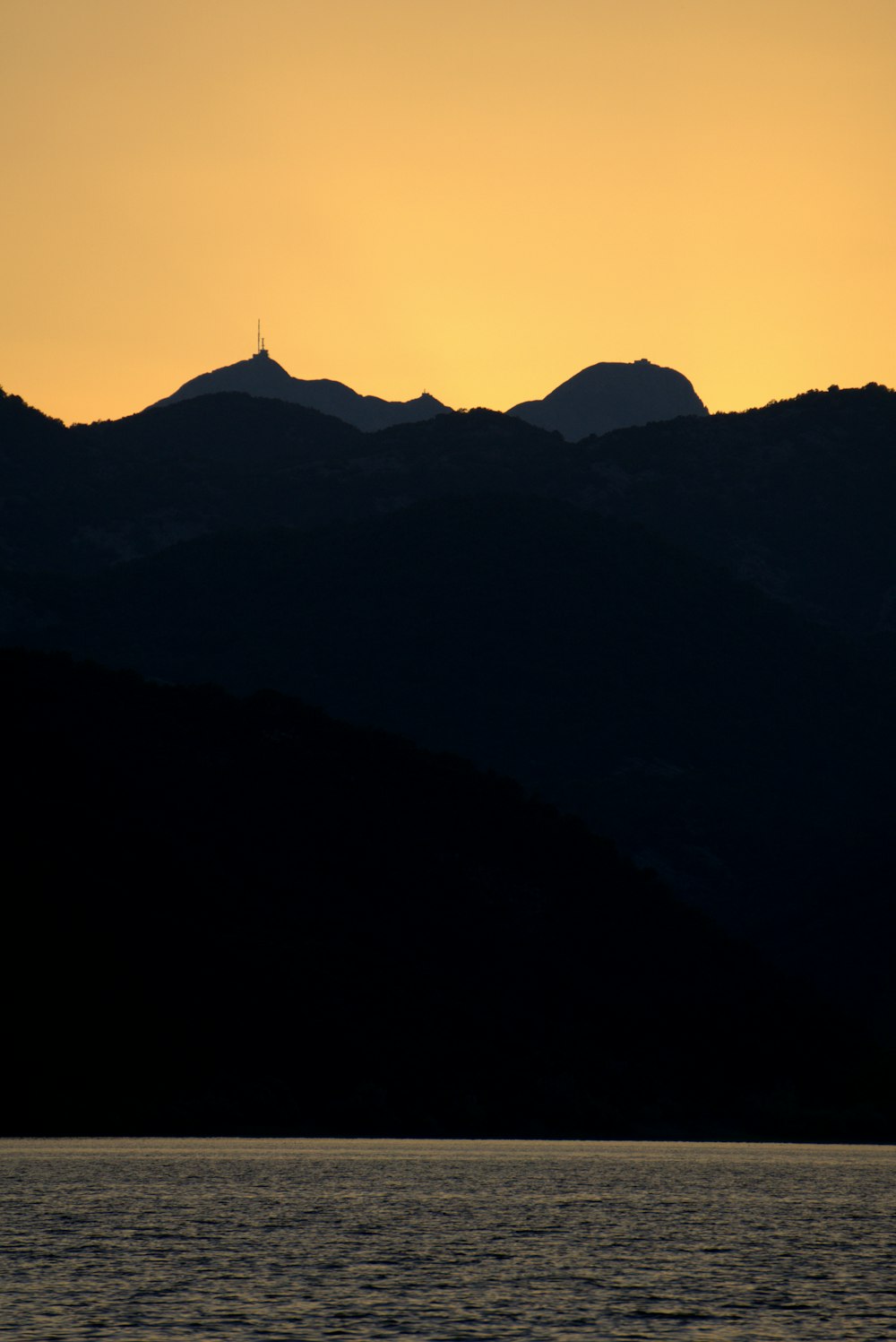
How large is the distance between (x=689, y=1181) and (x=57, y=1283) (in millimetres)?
65485

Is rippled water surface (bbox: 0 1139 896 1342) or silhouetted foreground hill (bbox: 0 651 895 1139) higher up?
silhouetted foreground hill (bbox: 0 651 895 1139)

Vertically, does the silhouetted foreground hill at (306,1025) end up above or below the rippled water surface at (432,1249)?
above

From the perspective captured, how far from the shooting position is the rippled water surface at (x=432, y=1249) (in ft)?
196

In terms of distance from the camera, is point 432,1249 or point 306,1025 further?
point 306,1025

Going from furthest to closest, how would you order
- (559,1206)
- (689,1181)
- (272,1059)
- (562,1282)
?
(272,1059)
(689,1181)
(559,1206)
(562,1282)

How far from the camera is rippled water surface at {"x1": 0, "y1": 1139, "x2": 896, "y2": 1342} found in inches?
2356

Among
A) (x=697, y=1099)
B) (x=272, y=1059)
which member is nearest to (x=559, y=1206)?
(x=272, y=1059)

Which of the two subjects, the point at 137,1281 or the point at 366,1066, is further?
the point at 366,1066

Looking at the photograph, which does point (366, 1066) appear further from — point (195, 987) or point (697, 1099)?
point (697, 1099)

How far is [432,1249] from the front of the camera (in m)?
80.8

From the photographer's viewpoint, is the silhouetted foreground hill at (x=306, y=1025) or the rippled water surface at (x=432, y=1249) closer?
the rippled water surface at (x=432, y=1249)

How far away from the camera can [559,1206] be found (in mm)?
102500

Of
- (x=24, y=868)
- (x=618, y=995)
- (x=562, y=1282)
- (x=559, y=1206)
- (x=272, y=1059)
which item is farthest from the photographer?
(x=618, y=995)

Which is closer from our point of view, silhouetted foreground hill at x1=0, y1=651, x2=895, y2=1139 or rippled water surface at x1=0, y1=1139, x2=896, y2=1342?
rippled water surface at x1=0, y1=1139, x2=896, y2=1342
